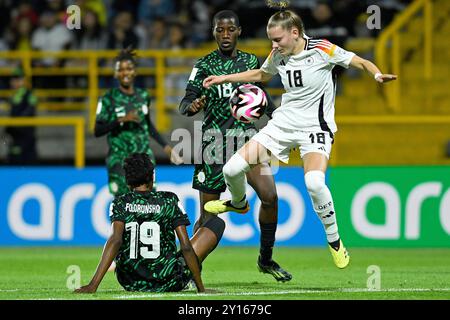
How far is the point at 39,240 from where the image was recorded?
15547 mm

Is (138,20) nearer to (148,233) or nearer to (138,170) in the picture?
(138,170)

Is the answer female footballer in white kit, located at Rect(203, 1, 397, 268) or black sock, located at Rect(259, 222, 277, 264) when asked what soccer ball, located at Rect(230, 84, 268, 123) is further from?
black sock, located at Rect(259, 222, 277, 264)

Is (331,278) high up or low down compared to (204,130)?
down

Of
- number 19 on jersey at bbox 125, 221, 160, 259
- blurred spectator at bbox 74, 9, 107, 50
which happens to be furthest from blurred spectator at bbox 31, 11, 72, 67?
number 19 on jersey at bbox 125, 221, 160, 259

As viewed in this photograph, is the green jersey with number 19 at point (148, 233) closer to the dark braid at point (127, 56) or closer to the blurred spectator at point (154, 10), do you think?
the dark braid at point (127, 56)

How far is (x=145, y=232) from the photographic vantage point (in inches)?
335

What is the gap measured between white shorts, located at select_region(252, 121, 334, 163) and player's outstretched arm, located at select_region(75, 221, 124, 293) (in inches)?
63.8

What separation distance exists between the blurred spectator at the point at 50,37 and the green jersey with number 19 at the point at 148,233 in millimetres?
11191

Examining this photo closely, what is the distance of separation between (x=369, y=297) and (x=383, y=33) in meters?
9.94

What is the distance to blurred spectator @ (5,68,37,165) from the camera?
17031mm

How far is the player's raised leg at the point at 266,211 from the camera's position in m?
9.91
